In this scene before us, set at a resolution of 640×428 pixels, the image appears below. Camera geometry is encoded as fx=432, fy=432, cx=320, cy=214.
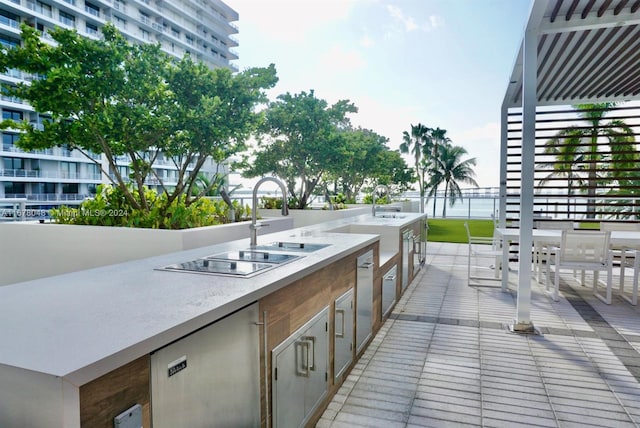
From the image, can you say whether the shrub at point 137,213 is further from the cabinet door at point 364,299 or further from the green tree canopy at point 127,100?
the cabinet door at point 364,299

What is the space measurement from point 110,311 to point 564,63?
17.7ft

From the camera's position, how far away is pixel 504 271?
215 inches

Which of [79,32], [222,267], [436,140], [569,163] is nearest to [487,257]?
[569,163]

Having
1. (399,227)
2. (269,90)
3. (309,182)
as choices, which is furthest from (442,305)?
(309,182)

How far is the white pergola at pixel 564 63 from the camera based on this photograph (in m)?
3.54

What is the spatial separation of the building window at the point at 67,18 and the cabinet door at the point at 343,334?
3559cm

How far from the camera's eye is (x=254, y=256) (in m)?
2.51

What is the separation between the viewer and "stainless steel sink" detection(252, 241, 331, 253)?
2751mm

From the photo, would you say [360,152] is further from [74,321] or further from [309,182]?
[74,321]

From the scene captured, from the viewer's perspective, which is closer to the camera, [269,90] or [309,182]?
[269,90]

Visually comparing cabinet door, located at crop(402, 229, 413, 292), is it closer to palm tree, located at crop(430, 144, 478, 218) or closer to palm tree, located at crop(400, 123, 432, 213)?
palm tree, located at crop(430, 144, 478, 218)

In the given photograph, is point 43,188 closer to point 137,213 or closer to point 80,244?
point 137,213

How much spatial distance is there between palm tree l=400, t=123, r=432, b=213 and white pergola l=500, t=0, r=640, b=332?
21119 mm

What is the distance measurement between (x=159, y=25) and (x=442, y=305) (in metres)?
41.1
